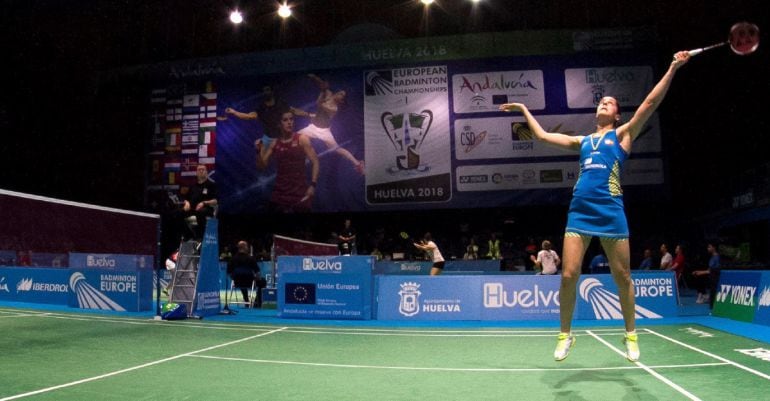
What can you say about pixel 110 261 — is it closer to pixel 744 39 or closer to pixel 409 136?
pixel 409 136

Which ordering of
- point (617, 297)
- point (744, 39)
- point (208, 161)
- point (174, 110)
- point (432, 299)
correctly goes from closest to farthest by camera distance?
1. point (744, 39)
2. point (617, 297)
3. point (432, 299)
4. point (208, 161)
5. point (174, 110)

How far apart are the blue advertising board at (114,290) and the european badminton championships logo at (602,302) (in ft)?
30.2

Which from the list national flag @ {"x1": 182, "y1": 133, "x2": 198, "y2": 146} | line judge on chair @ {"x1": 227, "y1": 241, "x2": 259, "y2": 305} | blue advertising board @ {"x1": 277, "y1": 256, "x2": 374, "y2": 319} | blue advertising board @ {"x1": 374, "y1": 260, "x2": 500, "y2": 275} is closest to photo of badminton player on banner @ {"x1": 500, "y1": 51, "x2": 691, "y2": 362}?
blue advertising board @ {"x1": 277, "y1": 256, "x2": 374, "y2": 319}

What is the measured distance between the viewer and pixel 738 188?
18625mm

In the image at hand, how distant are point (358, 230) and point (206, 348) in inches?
708

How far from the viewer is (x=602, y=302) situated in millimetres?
10953

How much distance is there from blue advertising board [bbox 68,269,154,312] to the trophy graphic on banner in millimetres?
11279

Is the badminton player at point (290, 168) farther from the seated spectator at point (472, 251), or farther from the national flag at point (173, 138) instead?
the seated spectator at point (472, 251)

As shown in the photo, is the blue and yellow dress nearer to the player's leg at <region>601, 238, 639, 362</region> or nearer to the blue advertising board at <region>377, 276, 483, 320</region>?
the player's leg at <region>601, 238, 639, 362</region>

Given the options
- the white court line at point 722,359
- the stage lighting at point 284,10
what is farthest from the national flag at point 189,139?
the white court line at point 722,359

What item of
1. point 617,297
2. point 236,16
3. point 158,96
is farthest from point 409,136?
A: point 617,297

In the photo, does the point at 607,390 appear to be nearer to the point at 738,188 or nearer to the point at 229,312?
the point at 229,312

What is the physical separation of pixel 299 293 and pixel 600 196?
26.7 ft

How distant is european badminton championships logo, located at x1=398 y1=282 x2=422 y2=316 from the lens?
1117 cm
